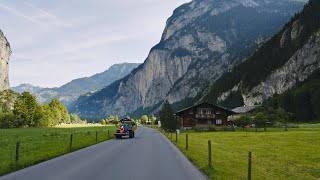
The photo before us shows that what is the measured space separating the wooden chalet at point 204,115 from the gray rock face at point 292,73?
6781 cm

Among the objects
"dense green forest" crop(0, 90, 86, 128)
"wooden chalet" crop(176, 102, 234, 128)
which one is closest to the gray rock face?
"wooden chalet" crop(176, 102, 234, 128)

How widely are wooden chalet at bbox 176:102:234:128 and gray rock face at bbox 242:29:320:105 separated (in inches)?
2670

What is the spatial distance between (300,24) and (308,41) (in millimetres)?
16023

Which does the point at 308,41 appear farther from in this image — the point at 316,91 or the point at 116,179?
the point at 116,179

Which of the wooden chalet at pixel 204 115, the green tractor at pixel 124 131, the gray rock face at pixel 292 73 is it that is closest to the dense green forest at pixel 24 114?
the wooden chalet at pixel 204 115

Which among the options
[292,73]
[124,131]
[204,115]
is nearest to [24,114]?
[204,115]

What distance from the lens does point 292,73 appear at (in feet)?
531

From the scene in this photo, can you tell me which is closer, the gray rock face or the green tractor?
the green tractor

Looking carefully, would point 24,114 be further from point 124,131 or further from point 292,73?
point 292,73

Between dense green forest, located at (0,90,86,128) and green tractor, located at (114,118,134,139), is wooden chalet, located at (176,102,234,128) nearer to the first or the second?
dense green forest, located at (0,90,86,128)

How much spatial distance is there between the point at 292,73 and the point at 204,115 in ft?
256

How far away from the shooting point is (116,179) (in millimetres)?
13594

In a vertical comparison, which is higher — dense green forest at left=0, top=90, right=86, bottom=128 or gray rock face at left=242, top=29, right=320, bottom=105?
gray rock face at left=242, top=29, right=320, bottom=105

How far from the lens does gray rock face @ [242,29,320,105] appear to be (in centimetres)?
15362
